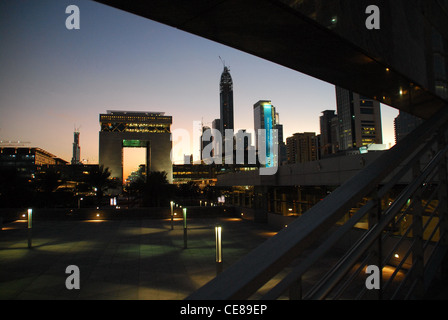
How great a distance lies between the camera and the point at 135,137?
104875 mm

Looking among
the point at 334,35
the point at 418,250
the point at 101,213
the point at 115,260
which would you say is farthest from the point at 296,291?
the point at 101,213

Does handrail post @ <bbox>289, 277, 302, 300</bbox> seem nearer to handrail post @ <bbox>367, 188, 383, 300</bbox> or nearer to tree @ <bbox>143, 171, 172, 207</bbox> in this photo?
handrail post @ <bbox>367, 188, 383, 300</bbox>

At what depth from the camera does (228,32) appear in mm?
2375

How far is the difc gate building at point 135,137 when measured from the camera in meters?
100

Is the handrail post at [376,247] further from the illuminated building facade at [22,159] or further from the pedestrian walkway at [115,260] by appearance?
the illuminated building facade at [22,159]

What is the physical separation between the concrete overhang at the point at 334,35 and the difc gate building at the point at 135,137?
97.4 m

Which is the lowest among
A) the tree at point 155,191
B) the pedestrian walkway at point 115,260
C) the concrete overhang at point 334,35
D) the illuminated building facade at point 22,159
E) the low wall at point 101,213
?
the pedestrian walkway at point 115,260

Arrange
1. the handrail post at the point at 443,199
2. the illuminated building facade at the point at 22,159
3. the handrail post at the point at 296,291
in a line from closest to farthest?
the handrail post at the point at 296,291
the handrail post at the point at 443,199
the illuminated building facade at the point at 22,159

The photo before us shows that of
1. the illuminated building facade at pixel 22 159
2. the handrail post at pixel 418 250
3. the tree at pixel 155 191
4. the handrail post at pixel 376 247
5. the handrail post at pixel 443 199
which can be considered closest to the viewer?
the handrail post at pixel 376 247

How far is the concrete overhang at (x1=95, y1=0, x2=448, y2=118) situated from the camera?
2.06 m

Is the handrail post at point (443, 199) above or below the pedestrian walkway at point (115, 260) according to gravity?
above

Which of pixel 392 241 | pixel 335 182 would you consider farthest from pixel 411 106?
pixel 335 182

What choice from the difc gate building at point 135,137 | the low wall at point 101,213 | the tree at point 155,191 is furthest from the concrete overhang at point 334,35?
the difc gate building at point 135,137
